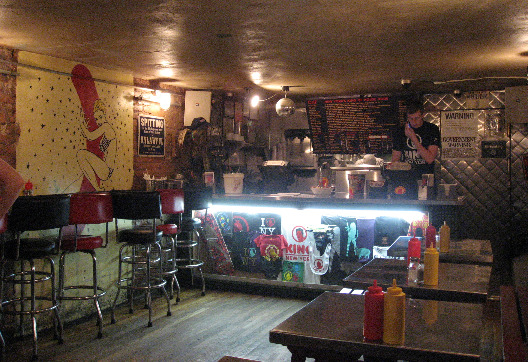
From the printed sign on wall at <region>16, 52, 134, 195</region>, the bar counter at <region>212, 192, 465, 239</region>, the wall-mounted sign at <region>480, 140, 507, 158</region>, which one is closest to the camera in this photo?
the printed sign on wall at <region>16, 52, 134, 195</region>

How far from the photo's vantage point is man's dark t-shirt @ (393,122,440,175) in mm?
7969

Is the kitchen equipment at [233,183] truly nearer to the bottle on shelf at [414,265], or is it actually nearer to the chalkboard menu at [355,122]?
the chalkboard menu at [355,122]

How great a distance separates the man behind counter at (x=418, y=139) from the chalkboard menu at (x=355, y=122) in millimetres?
130

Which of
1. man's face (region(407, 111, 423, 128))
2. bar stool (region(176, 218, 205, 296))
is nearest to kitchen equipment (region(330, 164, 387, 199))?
man's face (region(407, 111, 423, 128))

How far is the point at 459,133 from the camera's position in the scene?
8188mm

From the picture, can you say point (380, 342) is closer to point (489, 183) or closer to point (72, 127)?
point (72, 127)

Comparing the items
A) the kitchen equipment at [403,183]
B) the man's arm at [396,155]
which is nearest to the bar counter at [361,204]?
the kitchen equipment at [403,183]

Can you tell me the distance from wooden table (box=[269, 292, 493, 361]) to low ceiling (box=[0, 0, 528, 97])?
2.30m

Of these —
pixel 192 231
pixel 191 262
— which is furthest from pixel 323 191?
pixel 191 262

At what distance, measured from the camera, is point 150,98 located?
7277 millimetres

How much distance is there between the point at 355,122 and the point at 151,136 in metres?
3.31

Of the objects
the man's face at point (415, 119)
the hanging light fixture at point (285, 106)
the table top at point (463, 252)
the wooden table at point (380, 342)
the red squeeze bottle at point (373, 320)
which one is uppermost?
the hanging light fixture at point (285, 106)

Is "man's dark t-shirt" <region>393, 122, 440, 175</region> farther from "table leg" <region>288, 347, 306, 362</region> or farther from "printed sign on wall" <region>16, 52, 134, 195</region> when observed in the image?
"table leg" <region>288, 347, 306, 362</region>

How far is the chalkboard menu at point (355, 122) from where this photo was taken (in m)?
7.96
